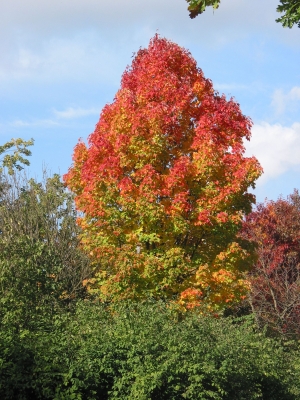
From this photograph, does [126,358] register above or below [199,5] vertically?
below

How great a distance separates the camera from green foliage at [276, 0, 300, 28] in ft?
23.3

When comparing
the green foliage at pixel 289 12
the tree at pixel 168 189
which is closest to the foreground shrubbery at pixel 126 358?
the tree at pixel 168 189

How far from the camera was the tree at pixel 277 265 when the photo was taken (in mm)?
23125

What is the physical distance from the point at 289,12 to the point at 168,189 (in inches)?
298

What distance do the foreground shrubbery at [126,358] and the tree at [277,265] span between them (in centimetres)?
1113

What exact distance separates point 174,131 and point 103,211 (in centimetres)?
286

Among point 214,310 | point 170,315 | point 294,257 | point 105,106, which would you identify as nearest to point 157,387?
point 170,315

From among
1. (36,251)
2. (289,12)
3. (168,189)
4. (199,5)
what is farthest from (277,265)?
(199,5)

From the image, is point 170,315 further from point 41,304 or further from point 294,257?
point 294,257

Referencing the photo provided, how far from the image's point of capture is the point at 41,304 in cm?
1124

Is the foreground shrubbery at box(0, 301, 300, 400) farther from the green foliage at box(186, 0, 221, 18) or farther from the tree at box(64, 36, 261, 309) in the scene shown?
the green foliage at box(186, 0, 221, 18)

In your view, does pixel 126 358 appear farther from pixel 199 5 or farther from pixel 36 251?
pixel 199 5

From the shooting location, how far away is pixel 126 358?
32.0ft

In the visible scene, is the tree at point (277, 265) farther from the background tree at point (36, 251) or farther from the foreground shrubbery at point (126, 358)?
the foreground shrubbery at point (126, 358)
